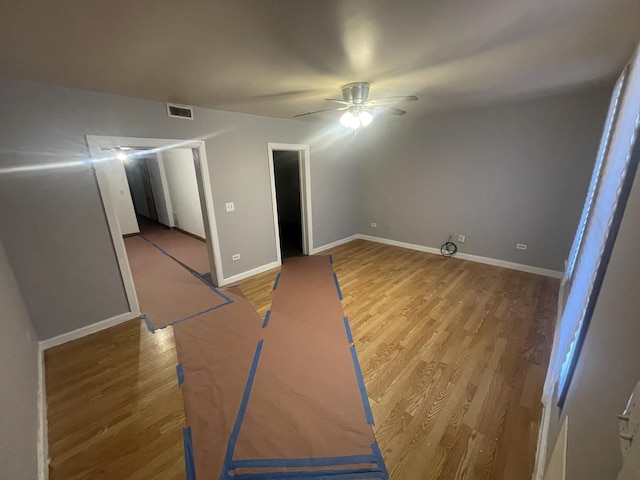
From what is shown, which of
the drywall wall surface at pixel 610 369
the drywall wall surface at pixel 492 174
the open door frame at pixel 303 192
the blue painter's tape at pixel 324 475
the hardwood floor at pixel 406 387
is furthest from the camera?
the open door frame at pixel 303 192

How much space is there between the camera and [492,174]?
12.4 feet

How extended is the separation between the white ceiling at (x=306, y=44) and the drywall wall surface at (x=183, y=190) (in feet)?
10.5

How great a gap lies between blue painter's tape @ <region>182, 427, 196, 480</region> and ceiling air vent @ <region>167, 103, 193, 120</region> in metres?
3.03

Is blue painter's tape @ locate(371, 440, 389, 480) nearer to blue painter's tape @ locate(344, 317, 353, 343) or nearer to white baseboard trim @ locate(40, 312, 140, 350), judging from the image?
blue painter's tape @ locate(344, 317, 353, 343)

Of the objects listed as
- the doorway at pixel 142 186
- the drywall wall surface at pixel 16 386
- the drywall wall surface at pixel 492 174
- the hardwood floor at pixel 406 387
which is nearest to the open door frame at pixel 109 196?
the hardwood floor at pixel 406 387

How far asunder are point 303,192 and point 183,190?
3333 mm

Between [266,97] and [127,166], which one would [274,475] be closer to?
[266,97]

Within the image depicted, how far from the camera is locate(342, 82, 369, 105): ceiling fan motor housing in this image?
2.35 metres

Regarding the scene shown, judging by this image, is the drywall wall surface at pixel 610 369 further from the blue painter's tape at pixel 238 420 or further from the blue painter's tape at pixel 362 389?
the blue painter's tape at pixel 238 420

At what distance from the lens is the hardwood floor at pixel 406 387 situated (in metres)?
1.50

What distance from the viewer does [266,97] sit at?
8.85 feet

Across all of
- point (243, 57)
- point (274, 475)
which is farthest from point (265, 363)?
point (243, 57)

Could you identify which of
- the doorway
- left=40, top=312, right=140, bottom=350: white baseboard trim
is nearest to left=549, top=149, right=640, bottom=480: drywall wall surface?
left=40, top=312, right=140, bottom=350: white baseboard trim

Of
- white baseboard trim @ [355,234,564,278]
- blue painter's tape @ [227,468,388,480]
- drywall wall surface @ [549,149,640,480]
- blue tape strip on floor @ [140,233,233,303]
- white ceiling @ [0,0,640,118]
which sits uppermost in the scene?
white ceiling @ [0,0,640,118]
